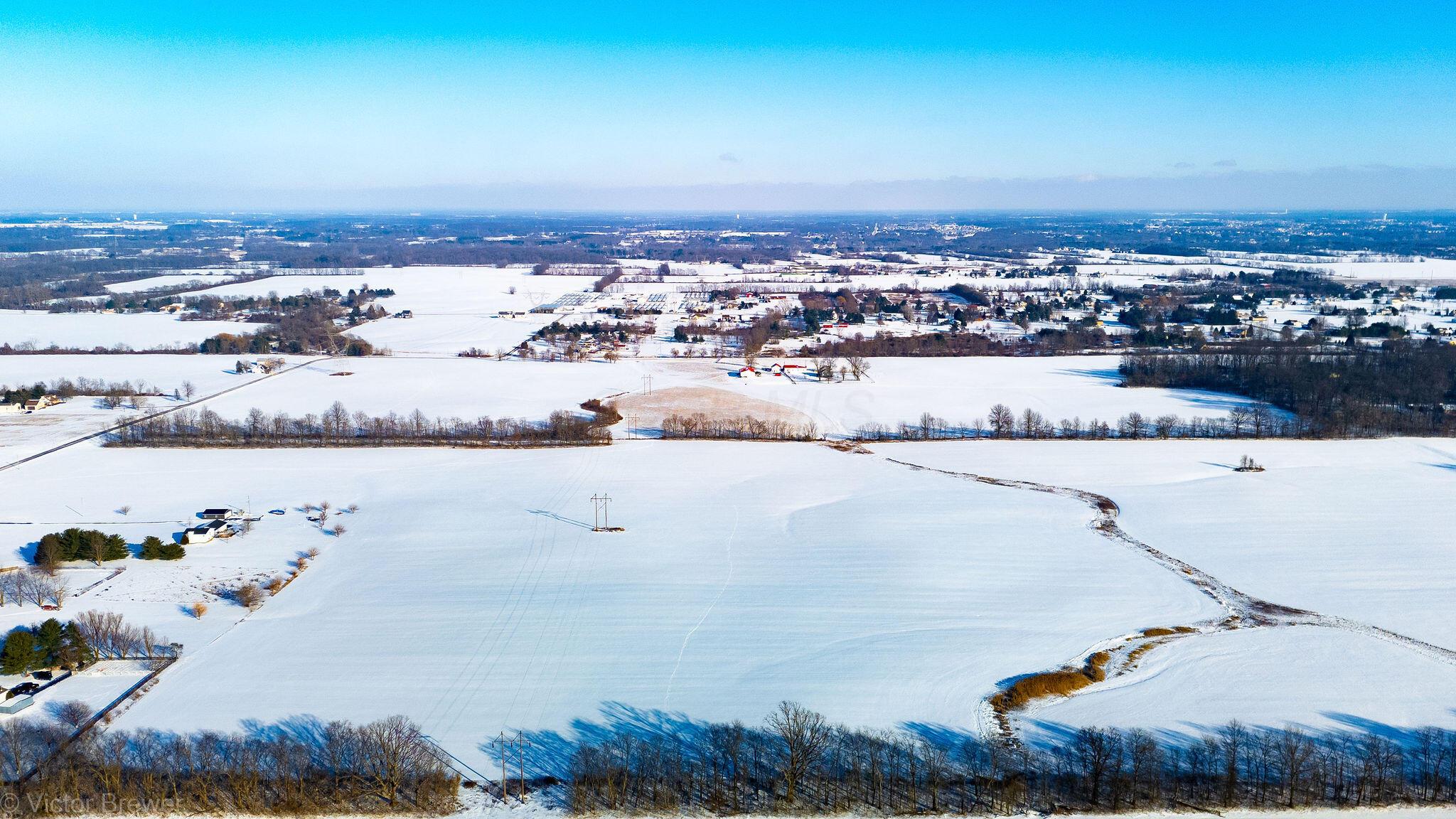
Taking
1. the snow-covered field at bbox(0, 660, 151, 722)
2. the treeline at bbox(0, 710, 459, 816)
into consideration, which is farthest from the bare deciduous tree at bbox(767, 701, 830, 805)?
the snow-covered field at bbox(0, 660, 151, 722)

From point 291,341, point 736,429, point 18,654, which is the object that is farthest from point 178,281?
point 18,654

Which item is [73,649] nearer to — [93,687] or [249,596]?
[93,687]

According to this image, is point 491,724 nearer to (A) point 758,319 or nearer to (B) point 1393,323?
(A) point 758,319

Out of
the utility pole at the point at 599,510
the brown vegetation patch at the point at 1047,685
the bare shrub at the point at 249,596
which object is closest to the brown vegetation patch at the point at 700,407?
the utility pole at the point at 599,510

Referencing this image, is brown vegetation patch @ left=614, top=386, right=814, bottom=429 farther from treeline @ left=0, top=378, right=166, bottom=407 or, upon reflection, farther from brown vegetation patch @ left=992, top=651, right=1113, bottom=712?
treeline @ left=0, top=378, right=166, bottom=407

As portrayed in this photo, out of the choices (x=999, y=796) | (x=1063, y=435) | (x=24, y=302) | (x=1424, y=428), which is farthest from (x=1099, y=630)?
(x=24, y=302)

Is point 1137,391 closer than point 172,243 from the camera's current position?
Yes
